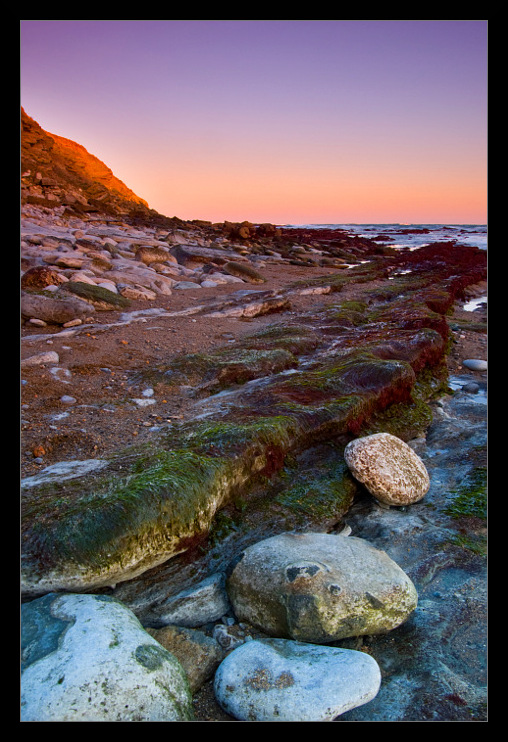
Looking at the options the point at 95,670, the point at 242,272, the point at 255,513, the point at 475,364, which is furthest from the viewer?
the point at 242,272

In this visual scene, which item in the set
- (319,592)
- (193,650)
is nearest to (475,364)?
(319,592)

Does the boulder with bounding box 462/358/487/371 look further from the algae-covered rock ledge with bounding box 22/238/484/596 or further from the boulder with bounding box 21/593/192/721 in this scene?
the boulder with bounding box 21/593/192/721

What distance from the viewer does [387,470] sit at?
414 centimetres


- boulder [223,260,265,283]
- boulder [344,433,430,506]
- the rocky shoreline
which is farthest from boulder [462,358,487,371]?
boulder [223,260,265,283]

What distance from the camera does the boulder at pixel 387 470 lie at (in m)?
4.12

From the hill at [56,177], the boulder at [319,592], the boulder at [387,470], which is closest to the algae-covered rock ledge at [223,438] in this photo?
the boulder at [387,470]

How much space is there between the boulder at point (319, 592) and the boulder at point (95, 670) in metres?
0.66

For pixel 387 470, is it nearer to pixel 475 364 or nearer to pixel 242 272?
pixel 475 364

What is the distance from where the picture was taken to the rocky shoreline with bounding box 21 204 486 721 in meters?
2.67

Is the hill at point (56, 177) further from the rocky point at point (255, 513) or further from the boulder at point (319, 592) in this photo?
the boulder at point (319, 592)

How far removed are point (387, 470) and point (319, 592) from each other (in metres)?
1.64
